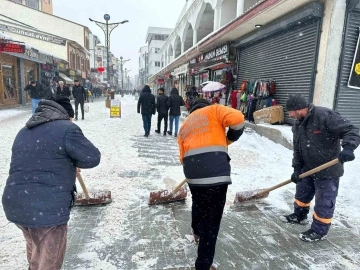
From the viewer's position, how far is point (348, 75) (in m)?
6.84

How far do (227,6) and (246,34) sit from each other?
4199 millimetres

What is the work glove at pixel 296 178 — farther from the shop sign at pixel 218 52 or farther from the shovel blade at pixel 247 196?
the shop sign at pixel 218 52

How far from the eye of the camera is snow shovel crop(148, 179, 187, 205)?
3955mm

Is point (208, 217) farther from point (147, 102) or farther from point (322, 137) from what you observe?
point (147, 102)

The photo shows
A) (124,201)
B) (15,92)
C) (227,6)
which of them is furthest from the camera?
(15,92)

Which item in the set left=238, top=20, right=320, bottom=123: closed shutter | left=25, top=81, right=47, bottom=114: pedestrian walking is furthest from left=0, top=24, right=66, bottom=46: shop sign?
left=238, top=20, right=320, bottom=123: closed shutter

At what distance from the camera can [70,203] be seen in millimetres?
1964

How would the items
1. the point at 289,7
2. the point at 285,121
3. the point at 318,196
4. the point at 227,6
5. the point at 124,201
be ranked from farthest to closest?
the point at 227,6
the point at 285,121
the point at 289,7
the point at 124,201
the point at 318,196

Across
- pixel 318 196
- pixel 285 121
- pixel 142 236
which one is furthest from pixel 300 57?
pixel 142 236

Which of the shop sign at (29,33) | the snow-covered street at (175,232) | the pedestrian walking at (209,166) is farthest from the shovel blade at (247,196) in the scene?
the shop sign at (29,33)

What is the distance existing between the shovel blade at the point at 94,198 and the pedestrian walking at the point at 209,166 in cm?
197

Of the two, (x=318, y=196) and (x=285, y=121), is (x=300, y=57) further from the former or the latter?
(x=318, y=196)

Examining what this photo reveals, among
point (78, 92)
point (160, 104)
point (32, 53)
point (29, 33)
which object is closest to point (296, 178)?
point (160, 104)

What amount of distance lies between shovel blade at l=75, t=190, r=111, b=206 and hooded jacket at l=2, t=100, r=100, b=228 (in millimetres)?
1992
